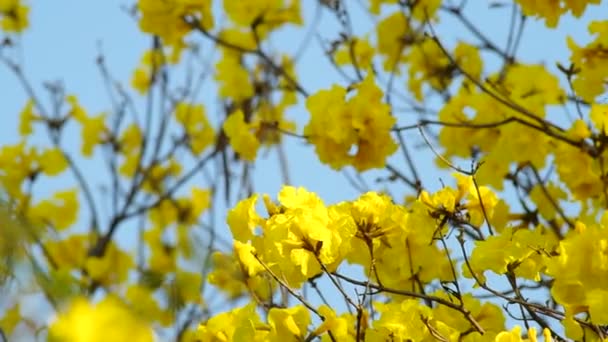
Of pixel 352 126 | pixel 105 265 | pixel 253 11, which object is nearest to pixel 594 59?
pixel 352 126

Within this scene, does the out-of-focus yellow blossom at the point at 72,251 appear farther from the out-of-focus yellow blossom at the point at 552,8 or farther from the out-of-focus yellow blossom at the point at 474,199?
the out-of-focus yellow blossom at the point at 474,199

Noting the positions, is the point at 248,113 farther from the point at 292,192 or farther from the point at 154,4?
the point at 292,192

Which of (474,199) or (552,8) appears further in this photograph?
(552,8)

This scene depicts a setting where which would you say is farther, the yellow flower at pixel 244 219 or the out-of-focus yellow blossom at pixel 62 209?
the out-of-focus yellow blossom at pixel 62 209

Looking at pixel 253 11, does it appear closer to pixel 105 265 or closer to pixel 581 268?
pixel 105 265

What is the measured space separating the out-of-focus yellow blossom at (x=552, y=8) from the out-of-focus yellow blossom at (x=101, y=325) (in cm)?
229

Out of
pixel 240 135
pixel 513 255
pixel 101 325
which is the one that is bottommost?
pixel 101 325

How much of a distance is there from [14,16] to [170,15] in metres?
2.28

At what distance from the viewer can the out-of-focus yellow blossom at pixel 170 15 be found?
3342 mm

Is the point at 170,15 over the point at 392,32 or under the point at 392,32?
under

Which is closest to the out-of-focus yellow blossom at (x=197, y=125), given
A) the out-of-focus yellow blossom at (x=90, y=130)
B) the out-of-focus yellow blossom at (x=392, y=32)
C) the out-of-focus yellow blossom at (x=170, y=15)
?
the out-of-focus yellow blossom at (x=90, y=130)

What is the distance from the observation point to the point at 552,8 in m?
2.62

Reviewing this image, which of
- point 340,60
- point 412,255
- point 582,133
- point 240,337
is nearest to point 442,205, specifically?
point 412,255

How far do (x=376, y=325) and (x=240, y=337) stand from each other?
20 centimetres
